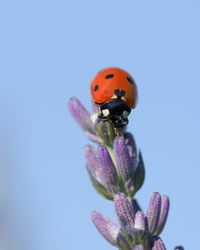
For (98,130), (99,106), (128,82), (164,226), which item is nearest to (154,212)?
(164,226)

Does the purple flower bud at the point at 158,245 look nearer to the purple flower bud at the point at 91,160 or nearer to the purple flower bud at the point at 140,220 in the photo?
the purple flower bud at the point at 140,220

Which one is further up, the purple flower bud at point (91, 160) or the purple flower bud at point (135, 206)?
the purple flower bud at point (91, 160)

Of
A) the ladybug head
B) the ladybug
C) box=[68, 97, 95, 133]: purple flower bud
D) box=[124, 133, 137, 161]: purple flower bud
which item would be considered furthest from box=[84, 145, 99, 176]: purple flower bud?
the ladybug head

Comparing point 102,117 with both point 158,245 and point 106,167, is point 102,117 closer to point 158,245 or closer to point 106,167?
point 106,167

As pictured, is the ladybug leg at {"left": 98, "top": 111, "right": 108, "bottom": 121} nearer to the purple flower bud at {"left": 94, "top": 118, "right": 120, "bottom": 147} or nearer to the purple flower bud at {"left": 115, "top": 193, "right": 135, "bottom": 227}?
the purple flower bud at {"left": 94, "top": 118, "right": 120, "bottom": 147}

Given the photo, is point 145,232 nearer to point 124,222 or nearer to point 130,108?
point 124,222

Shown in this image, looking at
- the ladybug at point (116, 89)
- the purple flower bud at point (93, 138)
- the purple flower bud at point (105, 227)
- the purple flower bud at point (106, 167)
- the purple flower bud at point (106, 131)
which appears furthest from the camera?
the ladybug at point (116, 89)

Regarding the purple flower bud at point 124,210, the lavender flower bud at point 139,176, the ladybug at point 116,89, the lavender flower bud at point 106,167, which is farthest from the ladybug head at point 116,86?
the purple flower bud at point 124,210

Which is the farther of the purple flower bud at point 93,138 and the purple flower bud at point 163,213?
the purple flower bud at point 93,138
